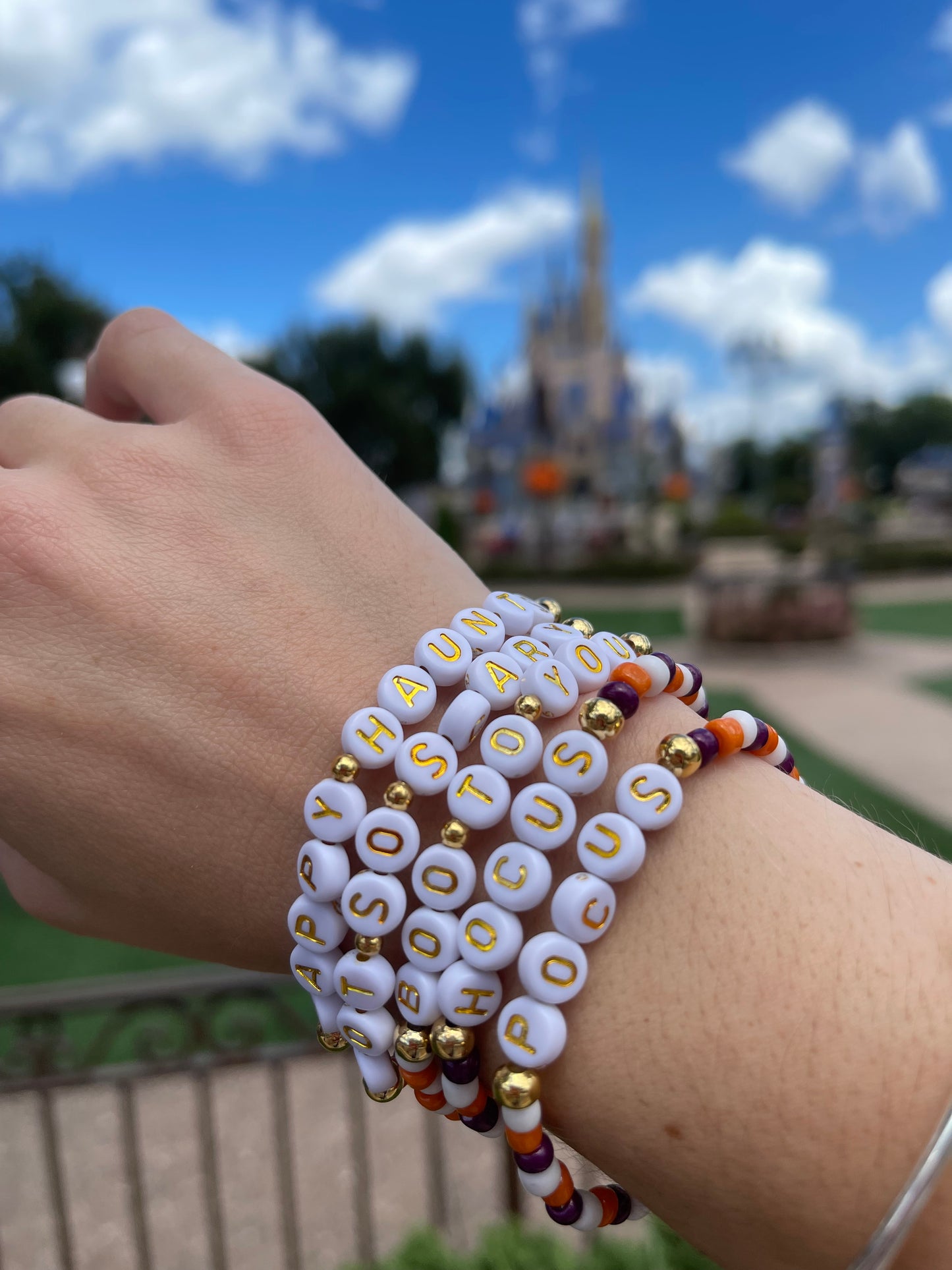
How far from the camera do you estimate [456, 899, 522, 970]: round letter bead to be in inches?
31.3

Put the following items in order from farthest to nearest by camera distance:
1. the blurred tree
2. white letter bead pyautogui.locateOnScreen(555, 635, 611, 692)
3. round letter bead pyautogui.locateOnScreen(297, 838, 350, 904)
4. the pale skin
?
the blurred tree → white letter bead pyautogui.locateOnScreen(555, 635, 611, 692) → round letter bead pyautogui.locateOnScreen(297, 838, 350, 904) → the pale skin

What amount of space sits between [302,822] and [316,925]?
12 cm

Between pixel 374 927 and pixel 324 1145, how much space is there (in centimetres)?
353

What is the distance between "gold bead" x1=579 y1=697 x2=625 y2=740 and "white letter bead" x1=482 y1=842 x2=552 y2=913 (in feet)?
0.44

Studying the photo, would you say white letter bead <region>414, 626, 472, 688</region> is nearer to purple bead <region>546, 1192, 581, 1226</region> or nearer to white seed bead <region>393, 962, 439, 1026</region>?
white seed bead <region>393, 962, 439, 1026</region>

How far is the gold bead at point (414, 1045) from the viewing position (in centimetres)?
82

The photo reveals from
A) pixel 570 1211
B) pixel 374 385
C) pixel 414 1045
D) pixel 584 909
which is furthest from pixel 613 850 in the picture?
pixel 374 385

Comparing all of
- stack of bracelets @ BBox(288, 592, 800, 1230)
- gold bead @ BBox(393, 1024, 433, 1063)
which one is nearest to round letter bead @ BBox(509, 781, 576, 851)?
stack of bracelets @ BBox(288, 592, 800, 1230)

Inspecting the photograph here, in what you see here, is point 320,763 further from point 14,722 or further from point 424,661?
point 14,722

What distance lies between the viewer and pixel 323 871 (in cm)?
83

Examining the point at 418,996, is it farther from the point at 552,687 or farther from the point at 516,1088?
the point at 552,687

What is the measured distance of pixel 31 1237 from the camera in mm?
3354

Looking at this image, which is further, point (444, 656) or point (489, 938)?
point (444, 656)

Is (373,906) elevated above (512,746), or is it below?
below
